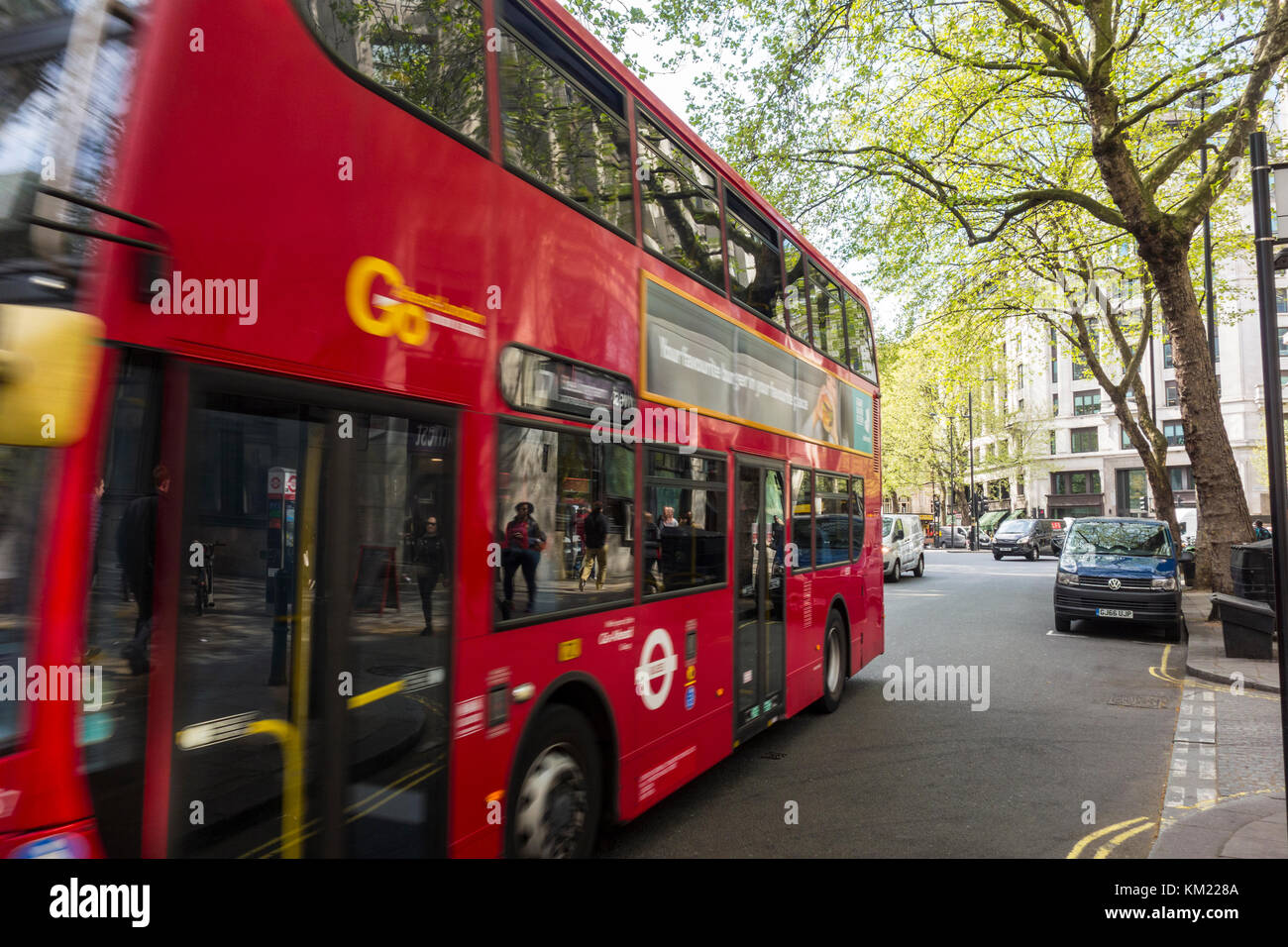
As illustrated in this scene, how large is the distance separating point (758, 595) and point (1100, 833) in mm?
2637

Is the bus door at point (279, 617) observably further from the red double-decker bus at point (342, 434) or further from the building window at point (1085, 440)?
the building window at point (1085, 440)

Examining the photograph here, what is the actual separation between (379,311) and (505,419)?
794mm

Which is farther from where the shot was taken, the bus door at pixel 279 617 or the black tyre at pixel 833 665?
the black tyre at pixel 833 665

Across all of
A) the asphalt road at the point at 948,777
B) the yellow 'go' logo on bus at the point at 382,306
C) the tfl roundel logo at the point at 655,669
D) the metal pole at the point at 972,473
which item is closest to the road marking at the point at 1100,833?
the asphalt road at the point at 948,777

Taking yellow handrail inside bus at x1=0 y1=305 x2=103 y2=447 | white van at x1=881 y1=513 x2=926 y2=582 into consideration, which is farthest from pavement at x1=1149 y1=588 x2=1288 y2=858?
white van at x1=881 y1=513 x2=926 y2=582

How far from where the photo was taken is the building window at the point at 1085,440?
6044 centimetres

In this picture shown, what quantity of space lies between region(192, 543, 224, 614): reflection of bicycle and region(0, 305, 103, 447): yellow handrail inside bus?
464 mm

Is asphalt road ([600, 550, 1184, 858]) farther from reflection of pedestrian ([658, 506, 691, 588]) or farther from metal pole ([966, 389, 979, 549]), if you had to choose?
metal pole ([966, 389, 979, 549])

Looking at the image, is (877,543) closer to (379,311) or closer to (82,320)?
(379,311)

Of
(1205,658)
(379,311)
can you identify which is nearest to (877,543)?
(1205,658)

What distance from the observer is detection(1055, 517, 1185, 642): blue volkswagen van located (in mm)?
12750

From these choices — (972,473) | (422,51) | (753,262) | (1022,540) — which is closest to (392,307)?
(422,51)

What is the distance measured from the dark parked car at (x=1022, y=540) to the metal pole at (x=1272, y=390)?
117ft

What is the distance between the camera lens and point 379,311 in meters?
2.98
